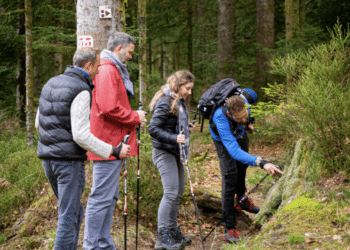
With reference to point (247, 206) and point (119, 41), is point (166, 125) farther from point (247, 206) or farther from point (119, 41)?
point (247, 206)

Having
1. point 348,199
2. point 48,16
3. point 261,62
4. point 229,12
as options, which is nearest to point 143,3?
point 229,12

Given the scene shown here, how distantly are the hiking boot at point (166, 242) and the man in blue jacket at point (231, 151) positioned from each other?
2.47 ft

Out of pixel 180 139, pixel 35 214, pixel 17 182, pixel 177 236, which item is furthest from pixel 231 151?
pixel 17 182

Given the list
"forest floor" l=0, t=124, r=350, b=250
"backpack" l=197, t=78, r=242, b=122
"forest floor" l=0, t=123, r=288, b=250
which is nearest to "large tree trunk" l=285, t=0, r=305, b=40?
"forest floor" l=0, t=124, r=350, b=250

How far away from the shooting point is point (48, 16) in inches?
447

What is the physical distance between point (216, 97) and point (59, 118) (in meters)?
2.26

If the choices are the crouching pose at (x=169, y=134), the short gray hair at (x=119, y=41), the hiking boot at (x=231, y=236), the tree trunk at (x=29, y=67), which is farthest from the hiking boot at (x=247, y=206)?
the tree trunk at (x=29, y=67)

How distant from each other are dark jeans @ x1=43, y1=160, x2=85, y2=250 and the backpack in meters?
2.04

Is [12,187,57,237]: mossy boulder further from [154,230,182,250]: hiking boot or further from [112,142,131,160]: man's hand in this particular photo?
[112,142,131,160]: man's hand

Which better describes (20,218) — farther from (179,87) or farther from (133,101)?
Result: (133,101)

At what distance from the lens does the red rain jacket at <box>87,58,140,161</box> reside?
321cm

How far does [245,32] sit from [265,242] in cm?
1396

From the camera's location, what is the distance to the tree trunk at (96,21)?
4441 mm

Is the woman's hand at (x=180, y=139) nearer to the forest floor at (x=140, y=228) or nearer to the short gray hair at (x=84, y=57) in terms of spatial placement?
the forest floor at (x=140, y=228)
